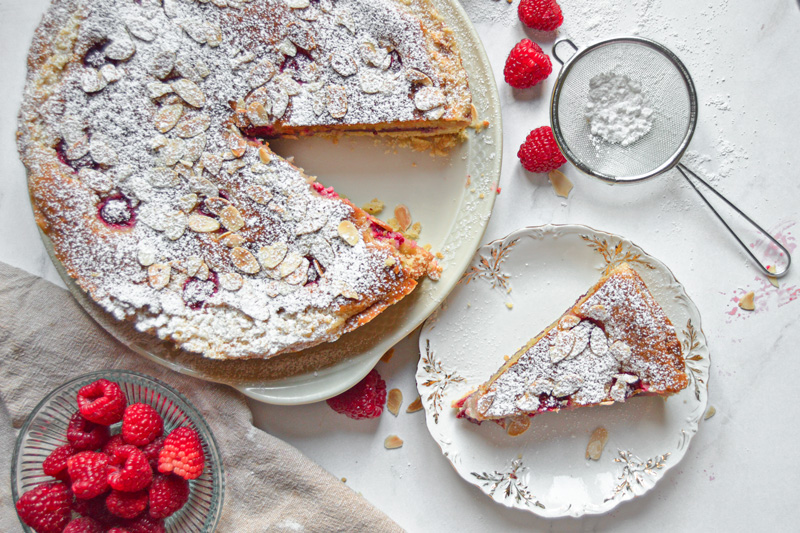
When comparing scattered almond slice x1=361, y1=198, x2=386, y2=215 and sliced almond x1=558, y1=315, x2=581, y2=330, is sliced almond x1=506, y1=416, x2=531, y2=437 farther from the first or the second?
scattered almond slice x1=361, y1=198, x2=386, y2=215

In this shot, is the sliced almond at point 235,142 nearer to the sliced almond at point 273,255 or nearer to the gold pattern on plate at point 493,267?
the sliced almond at point 273,255

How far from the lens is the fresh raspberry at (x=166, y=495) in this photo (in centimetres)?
207

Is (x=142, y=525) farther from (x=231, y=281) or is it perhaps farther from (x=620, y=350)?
(x=620, y=350)

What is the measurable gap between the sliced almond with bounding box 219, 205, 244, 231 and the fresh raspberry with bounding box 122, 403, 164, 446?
804 millimetres

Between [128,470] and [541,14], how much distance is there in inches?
101

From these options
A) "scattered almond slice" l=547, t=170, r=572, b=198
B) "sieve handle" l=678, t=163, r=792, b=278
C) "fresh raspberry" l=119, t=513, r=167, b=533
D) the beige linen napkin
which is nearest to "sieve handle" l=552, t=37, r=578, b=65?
"scattered almond slice" l=547, t=170, r=572, b=198

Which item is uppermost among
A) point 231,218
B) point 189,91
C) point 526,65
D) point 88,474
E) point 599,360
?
point 189,91

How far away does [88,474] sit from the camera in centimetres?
200

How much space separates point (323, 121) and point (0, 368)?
175 centimetres

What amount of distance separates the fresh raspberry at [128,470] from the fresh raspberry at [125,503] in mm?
54

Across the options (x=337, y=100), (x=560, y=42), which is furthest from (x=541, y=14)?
(x=337, y=100)

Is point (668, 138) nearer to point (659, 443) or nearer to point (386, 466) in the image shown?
point (659, 443)

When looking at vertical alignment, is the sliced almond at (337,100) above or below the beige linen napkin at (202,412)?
above

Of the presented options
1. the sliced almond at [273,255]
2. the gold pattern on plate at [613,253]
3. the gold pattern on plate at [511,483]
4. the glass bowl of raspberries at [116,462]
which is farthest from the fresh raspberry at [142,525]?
the gold pattern on plate at [613,253]
